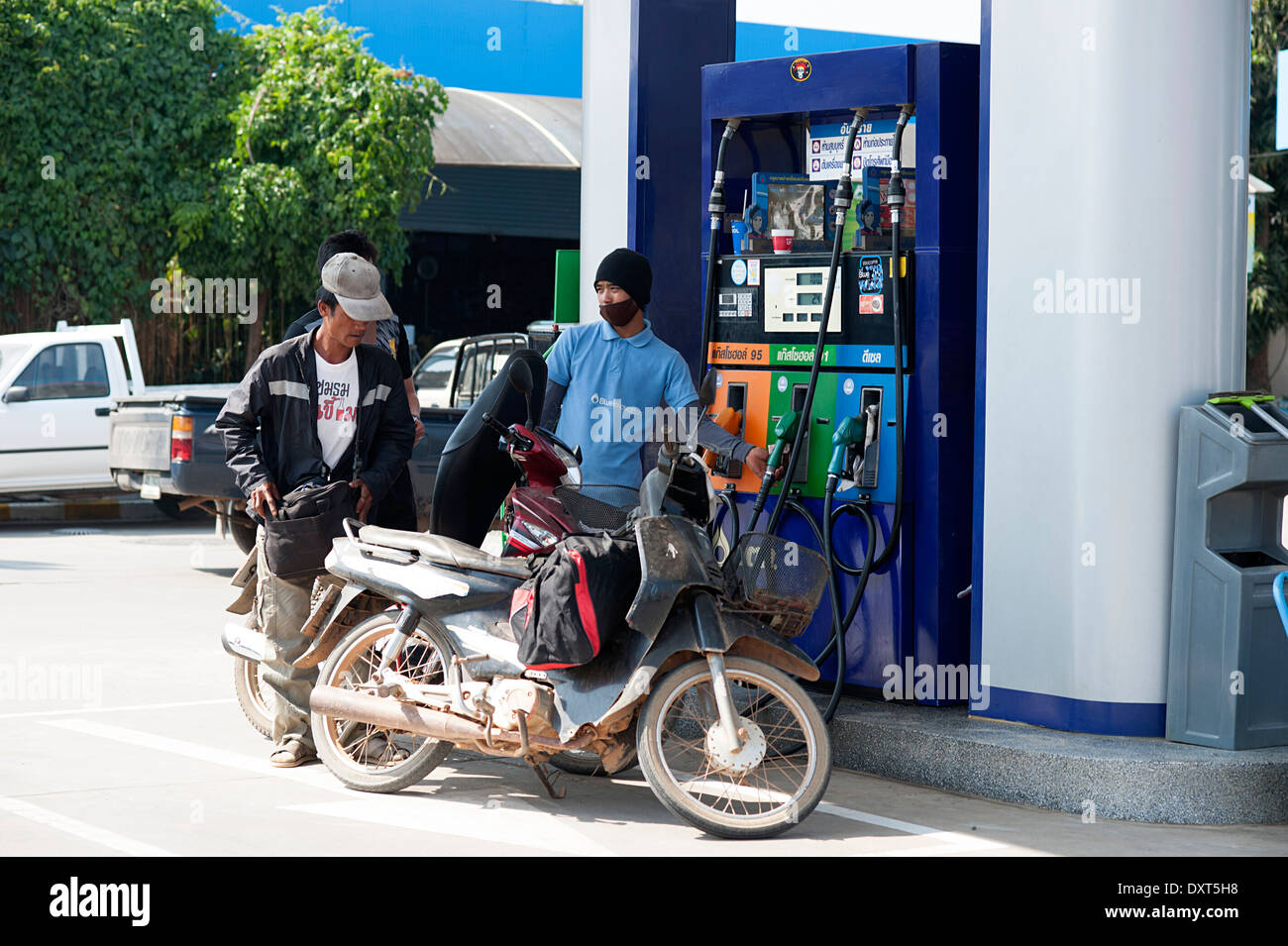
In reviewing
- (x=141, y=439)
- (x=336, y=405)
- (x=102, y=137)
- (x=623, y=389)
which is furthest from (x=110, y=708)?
(x=102, y=137)

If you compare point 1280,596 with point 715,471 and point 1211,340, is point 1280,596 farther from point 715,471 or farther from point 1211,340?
point 715,471

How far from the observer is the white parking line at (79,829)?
208 inches

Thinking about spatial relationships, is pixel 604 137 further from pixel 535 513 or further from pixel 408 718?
pixel 408 718

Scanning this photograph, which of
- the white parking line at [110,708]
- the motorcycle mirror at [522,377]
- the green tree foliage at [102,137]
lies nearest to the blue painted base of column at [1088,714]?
the motorcycle mirror at [522,377]

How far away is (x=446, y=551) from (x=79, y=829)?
→ 1560mm

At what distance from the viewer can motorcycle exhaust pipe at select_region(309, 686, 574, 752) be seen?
5.74 meters

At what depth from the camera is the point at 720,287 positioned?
7.61 m

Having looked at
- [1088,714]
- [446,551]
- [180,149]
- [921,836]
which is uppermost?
[180,149]

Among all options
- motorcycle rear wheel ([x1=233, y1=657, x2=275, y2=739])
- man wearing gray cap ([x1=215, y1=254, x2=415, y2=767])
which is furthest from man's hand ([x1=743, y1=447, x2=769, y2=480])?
motorcycle rear wheel ([x1=233, y1=657, x2=275, y2=739])

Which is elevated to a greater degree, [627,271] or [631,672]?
[627,271]

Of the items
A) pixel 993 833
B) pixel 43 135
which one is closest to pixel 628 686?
pixel 993 833

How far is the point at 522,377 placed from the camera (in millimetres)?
5738

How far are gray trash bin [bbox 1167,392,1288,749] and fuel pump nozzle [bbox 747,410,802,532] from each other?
1661 millimetres

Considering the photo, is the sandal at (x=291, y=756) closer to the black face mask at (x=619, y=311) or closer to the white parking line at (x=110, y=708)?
the white parking line at (x=110, y=708)
